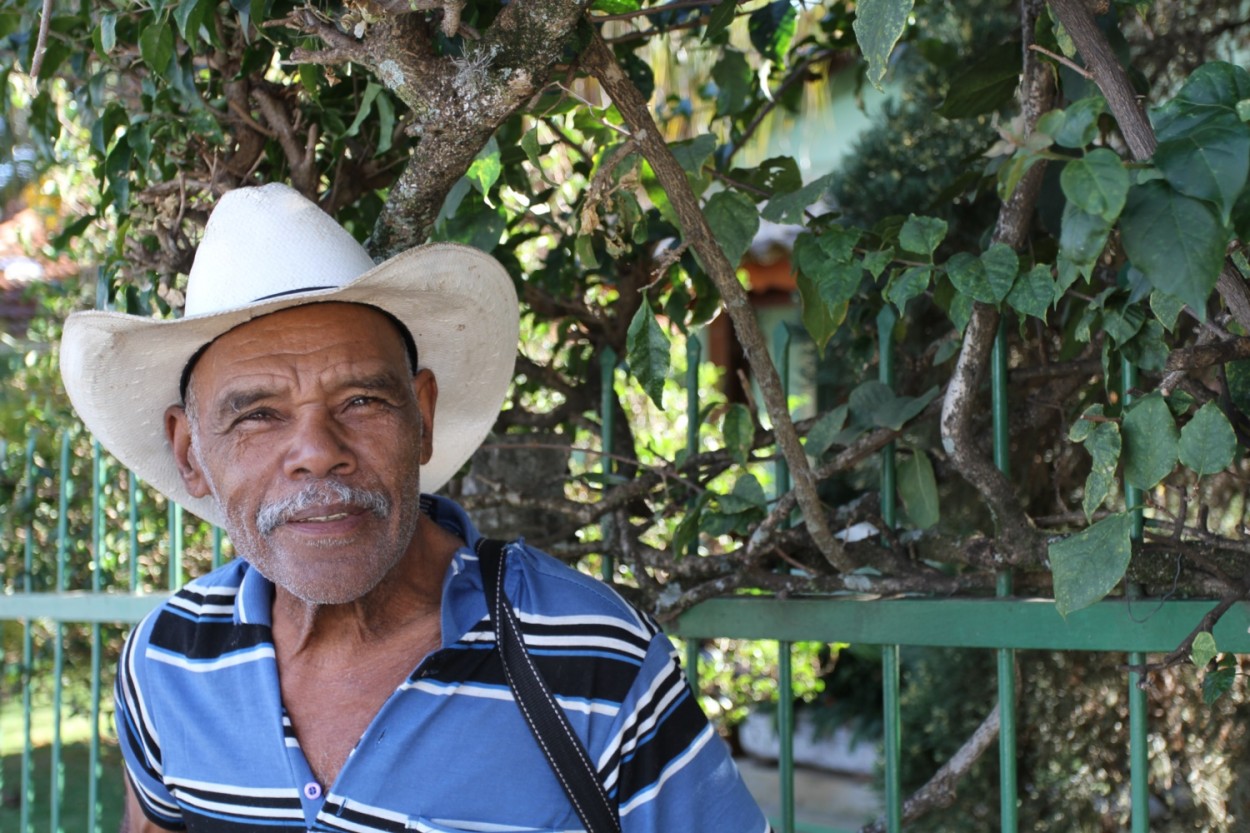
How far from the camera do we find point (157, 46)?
196 cm

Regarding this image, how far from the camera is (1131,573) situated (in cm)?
178

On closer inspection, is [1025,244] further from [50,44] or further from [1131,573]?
[50,44]

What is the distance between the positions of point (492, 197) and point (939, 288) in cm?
76

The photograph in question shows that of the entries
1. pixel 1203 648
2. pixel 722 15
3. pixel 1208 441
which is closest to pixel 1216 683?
pixel 1203 648

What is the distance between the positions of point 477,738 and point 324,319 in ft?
2.13

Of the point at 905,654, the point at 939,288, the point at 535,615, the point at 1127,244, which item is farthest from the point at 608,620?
the point at 905,654

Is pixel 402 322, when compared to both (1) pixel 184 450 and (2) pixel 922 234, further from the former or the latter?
(2) pixel 922 234

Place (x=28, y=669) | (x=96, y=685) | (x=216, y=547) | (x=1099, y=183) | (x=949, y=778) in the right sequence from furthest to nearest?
(x=28, y=669)
(x=96, y=685)
(x=216, y=547)
(x=949, y=778)
(x=1099, y=183)

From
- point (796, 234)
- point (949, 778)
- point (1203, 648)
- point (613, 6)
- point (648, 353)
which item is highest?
point (613, 6)

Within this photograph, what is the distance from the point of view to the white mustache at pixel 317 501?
1789 mm

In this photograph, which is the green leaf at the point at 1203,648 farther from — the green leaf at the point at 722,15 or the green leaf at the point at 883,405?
the green leaf at the point at 722,15

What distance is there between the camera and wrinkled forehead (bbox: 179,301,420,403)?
1.86 metres

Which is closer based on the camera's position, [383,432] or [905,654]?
[383,432]

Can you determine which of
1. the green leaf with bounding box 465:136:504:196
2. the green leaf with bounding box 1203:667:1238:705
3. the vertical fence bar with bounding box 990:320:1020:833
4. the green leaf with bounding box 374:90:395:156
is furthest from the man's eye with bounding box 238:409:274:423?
the green leaf with bounding box 1203:667:1238:705
